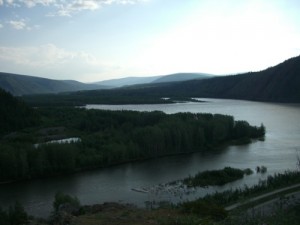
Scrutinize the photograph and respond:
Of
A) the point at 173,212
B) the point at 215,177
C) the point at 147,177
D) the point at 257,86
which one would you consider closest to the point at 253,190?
the point at 215,177

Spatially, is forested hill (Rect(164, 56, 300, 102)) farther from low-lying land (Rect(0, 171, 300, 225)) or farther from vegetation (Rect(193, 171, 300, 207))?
low-lying land (Rect(0, 171, 300, 225))

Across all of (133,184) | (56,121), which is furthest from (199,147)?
(56,121)

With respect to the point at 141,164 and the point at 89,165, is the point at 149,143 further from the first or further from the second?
the point at 89,165

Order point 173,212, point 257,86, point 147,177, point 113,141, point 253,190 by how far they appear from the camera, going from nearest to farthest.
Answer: point 173,212 → point 253,190 → point 147,177 → point 113,141 → point 257,86

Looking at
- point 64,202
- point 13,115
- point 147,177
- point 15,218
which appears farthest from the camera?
point 13,115

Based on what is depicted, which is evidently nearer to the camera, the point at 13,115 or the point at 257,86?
the point at 13,115

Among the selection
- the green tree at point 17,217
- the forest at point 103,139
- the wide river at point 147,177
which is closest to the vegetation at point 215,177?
the wide river at point 147,177

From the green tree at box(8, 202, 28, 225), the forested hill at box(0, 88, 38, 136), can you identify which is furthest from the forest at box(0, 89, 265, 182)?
the green tree at box(8, 202, 28, 225)

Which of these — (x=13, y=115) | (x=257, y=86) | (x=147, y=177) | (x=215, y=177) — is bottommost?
(x=147, y=177)

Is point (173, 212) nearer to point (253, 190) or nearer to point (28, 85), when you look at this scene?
point (253, 190)
